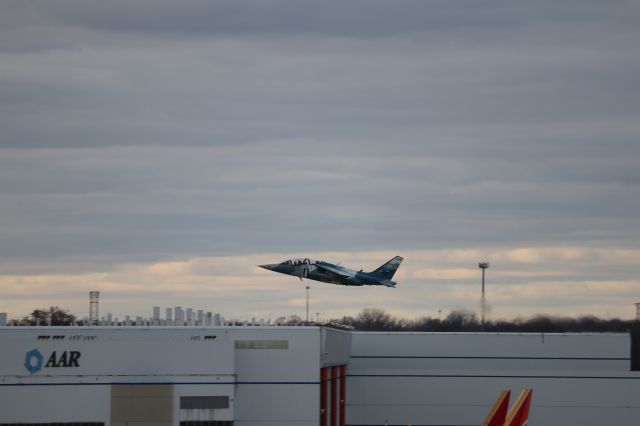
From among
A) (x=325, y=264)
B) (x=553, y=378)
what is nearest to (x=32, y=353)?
(x=325, y=264)

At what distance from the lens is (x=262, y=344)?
78.2 m

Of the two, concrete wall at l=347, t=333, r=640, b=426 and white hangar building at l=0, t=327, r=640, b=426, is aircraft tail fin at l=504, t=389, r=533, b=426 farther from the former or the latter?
concrete wall at l=347, t=333, r=640, b=426

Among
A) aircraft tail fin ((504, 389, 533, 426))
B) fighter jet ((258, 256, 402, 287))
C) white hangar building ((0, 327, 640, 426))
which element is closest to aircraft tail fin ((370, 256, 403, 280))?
fighter jet ((258, 256, 402, 287))

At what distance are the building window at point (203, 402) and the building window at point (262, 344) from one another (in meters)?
3.60

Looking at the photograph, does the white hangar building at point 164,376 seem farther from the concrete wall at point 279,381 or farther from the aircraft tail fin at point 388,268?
the aircraft tail fin at point 388,268

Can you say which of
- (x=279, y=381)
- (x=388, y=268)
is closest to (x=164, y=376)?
(x=279, y=381)

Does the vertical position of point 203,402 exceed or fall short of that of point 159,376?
it falls short

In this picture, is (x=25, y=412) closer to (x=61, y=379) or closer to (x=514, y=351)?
(x=61, y=379)

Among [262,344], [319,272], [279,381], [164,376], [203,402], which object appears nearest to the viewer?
[203,402]

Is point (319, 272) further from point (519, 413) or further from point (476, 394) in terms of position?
point (519, 413)

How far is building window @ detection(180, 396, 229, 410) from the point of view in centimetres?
7606

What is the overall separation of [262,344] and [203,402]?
5.30 m

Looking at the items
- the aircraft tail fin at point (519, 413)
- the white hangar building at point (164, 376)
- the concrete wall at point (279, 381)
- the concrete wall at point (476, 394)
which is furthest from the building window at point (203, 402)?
the concrete wall at point (476, 394)

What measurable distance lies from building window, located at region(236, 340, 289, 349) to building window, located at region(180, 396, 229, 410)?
360cm
